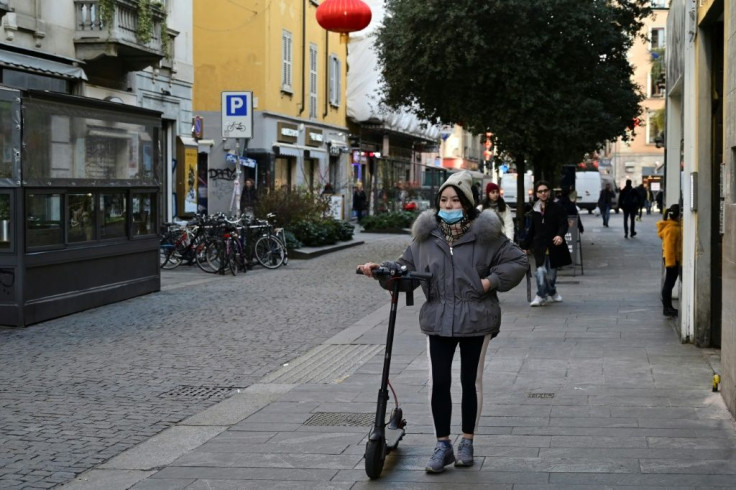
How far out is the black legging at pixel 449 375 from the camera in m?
6.43

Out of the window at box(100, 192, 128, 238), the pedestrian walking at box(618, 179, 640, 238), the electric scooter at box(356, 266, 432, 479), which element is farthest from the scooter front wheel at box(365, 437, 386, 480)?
the pedestrian walking at box(618, 179, 640, 238)

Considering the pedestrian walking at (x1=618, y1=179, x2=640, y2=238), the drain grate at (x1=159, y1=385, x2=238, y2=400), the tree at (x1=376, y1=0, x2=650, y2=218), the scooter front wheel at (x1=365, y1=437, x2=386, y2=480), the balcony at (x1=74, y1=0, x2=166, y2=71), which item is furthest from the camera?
the pedestrian walking at (x1=618, y1=179, x2=640, y2=238)

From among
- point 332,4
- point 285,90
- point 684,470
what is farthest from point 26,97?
point 285,90

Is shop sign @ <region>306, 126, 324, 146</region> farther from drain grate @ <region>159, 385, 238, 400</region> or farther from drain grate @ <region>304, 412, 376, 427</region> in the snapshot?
drain grate @ <region>304, 412, 376, 427</region>

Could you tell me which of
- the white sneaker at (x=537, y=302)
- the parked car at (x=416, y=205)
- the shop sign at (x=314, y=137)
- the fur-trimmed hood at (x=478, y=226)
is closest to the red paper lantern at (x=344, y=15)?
the white sneaker at (x=537, y=302)

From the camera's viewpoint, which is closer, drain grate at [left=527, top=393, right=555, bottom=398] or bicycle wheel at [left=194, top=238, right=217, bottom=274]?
drain grate at [left=527, top=393, right=555, bottom=398]

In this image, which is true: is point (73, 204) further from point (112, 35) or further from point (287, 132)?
point (287, 132)

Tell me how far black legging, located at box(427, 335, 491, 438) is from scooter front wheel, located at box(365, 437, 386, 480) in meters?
0.42

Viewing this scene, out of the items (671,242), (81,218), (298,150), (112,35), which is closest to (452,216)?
(671,242)

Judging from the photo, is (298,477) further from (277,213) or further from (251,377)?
(277,213)

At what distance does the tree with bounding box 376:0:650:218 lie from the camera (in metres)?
25.0

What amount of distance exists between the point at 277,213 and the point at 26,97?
13751mm

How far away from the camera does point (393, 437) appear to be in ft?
21.8

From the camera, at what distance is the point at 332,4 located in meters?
16.1
